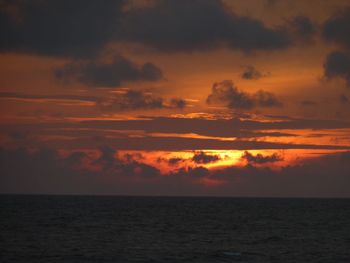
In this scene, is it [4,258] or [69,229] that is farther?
[69,229]

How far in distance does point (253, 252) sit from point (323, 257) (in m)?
6.98

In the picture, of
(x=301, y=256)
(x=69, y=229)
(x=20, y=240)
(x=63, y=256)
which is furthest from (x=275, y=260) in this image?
(x=69, y=229)

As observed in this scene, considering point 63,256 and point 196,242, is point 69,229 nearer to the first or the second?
point 196,242

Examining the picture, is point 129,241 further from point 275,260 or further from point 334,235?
point 334,235

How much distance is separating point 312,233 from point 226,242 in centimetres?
1972

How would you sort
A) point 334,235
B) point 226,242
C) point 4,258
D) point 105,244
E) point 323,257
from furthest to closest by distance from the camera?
point 334,235
point 226,242
point 105,244
point 323,257
point 4,258

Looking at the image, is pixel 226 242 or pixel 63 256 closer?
pixel 63 256

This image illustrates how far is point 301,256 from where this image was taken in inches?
2247

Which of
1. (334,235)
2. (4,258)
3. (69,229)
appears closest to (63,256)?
(4,258)

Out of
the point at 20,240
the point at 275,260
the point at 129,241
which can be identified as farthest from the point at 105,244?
the point at 275,260


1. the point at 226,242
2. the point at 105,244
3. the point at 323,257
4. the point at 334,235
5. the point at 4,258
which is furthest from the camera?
the point at 334,235

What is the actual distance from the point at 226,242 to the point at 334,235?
19.5 meters

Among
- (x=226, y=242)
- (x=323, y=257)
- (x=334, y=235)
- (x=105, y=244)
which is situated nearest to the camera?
(x=323, y=257)

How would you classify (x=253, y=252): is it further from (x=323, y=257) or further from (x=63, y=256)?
(x=63, y=256)
